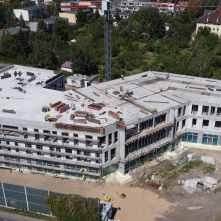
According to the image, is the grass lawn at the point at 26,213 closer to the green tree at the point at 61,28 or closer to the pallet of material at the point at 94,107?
the pallet of material at the point at 94,107

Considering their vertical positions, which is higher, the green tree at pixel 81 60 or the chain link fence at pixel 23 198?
the green tree at pixel 81 60

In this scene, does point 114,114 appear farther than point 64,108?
No

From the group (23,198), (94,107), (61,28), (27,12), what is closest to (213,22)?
(61,28)

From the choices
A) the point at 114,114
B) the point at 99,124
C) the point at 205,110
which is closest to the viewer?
the point at 99,124

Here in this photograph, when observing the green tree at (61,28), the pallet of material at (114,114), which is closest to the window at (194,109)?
the pallet of material at (114,114)

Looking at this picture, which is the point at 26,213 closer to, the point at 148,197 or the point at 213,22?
the point at 148,197

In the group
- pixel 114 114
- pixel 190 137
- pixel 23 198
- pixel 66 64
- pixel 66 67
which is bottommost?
pixel 23 198

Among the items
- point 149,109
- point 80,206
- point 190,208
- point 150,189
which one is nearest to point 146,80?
point 149,109
